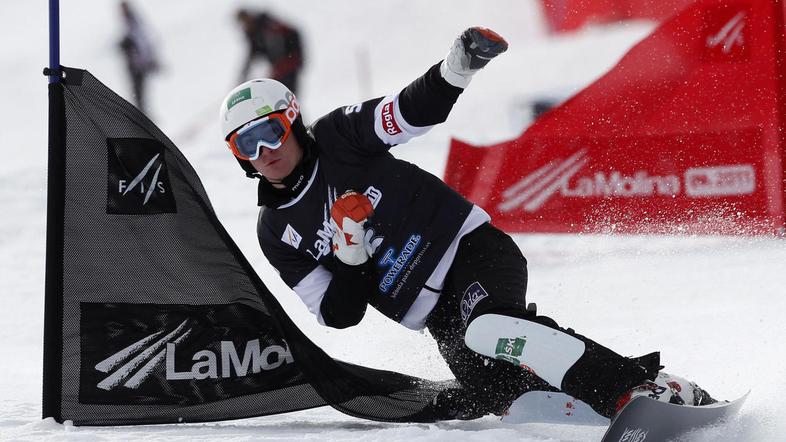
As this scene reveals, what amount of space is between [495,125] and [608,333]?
7959 millimetres

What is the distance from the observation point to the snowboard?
10.4 feet

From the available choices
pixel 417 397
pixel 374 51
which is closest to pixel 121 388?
pixel 417 397

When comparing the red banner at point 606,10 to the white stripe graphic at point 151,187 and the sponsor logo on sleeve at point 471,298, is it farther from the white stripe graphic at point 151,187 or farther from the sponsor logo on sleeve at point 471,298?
the white stripe graphic at point 151,187

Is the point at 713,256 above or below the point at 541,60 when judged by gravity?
below

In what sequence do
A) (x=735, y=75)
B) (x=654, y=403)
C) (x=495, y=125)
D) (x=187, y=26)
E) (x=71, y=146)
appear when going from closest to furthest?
(x=654, y=403)
(x=71, y=146)
(x=735, y=75)
(x=495, y=125)
(x=187, y=26)

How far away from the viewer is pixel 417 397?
421 cm

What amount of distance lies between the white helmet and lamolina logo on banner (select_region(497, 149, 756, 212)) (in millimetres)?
3674

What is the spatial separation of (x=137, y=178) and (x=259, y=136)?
0.53m

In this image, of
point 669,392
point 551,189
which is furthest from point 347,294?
point 551,189

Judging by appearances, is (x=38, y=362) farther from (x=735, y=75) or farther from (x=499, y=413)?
(x=735, y=75)

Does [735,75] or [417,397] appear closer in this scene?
[417,397]

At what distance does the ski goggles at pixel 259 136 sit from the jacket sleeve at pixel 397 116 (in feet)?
0.69

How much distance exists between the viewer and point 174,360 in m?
4.03

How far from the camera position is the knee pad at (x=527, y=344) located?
3.39 m
